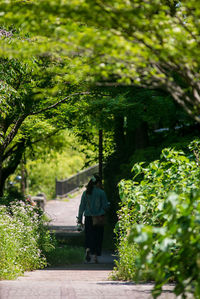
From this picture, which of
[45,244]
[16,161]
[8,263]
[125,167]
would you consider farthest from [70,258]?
A: [16,161]

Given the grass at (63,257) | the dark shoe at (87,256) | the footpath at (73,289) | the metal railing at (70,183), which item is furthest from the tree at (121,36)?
the metal railing at (70,183)

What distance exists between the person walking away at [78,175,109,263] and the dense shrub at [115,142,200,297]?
1202 mm

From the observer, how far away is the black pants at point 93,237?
43.5 feet

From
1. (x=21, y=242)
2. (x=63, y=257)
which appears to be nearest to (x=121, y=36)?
(x=21, y=242)

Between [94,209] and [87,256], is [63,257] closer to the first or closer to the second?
[87,256]

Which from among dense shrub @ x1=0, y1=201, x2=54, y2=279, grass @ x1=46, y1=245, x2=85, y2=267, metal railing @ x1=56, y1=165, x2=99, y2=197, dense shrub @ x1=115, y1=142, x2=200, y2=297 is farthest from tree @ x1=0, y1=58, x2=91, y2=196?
metal railing @ x1=56, y1=165, x2=99, y2=197

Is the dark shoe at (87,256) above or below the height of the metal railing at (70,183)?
above

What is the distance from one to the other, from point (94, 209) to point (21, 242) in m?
2.97

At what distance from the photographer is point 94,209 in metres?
13.2

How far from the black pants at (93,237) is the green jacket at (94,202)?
0.27 meters

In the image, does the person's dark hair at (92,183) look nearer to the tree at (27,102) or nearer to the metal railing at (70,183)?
the tree at (27,102)

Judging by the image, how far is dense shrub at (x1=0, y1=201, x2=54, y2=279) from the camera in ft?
30.6

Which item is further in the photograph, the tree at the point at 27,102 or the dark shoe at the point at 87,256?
the dark shoe at the point at 87,256

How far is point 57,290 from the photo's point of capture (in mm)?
7293
